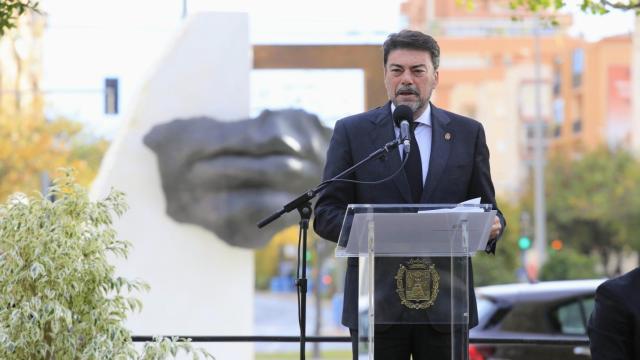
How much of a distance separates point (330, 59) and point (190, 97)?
1202 mm

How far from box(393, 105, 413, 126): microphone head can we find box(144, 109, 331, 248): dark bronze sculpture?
5273 millimetres

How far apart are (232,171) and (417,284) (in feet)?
18.8

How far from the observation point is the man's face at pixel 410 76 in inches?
178

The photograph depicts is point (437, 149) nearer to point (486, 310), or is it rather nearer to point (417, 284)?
point (417, 284)

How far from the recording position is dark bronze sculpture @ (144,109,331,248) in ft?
31.8

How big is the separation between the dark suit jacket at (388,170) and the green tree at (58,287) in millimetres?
1308

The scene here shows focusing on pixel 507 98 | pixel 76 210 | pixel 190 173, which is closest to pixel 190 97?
pixel 190 173

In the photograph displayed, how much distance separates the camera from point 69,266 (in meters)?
5.54

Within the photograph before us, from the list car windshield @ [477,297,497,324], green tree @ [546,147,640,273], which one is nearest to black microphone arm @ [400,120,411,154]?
car windshield @ [477,297,497,324]

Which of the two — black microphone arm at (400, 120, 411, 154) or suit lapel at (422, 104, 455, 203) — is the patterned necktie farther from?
black microphone arm at (400, 120, 411, 154)

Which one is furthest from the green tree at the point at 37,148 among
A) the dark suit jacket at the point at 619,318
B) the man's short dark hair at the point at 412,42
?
the dark suit jacket at the point at 619,318

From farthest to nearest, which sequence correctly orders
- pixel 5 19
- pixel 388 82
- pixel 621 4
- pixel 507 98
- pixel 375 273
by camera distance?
pixel 507 98
pixel 621 4
pixel 5 19
pixel 388 82
pixel 375 273

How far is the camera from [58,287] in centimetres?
555

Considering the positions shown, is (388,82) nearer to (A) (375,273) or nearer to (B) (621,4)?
(A) (375,273)
